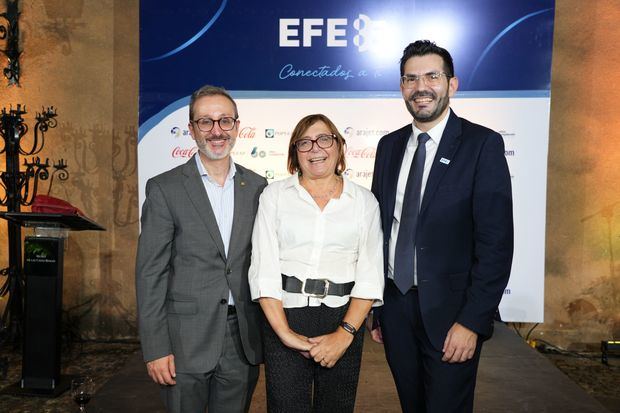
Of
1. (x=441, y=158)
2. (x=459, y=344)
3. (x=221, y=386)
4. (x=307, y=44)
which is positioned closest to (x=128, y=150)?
(x=307, y=44)

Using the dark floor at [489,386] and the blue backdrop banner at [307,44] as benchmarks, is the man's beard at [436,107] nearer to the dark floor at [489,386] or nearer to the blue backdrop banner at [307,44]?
the dark floor at [489,386]

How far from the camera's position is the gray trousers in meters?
1.88

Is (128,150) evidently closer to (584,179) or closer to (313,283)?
(313,283)

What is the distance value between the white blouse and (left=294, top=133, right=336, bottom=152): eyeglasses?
14 centimetres

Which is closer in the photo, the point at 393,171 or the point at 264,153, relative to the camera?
the point at 393,171

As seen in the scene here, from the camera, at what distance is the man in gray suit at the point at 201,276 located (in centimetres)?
183

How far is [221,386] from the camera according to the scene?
1.93 metres

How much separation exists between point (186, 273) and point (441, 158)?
3.33 feet

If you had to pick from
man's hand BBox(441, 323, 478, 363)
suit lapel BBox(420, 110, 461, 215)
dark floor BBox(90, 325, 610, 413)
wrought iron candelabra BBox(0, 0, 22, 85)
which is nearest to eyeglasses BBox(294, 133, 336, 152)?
suit lapel BBox(420, 110, 461, 215)

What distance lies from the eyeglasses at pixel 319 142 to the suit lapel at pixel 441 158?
0.39 metres

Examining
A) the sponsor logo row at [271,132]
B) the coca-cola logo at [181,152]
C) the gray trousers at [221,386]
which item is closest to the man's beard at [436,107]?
the gray trousers at [221,386]

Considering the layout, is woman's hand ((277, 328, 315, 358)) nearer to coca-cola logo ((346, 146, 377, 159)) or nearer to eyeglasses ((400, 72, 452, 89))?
eyeglasses ((400, 72, 452, 89))

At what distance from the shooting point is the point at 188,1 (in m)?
4.27

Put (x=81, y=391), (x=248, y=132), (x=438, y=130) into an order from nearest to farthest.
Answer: (x=438, y=130) → (x=81, y=391) → (x=248, y=132)
